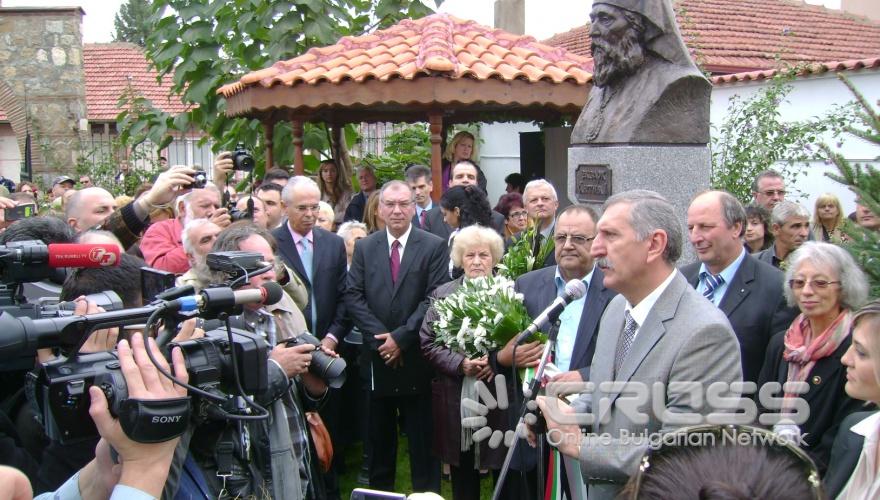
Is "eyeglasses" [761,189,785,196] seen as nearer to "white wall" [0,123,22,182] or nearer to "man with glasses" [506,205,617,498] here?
"man with glasses" [506,205,617,498]

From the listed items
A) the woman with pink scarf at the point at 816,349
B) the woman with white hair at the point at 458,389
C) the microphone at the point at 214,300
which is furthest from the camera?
the woman with white hair at the point at 458,389

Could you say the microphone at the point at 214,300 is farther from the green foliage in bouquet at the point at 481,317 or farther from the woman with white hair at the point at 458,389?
the woman with white hair at the point at 458,389

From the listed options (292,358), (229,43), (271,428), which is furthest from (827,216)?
(229,43)

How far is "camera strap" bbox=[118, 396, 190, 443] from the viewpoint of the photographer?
1871 millimetres

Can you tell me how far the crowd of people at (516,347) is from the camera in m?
2.57

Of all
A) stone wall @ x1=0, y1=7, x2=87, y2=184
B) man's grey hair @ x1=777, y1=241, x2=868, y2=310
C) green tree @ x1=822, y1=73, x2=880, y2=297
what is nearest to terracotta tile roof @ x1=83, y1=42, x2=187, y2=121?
Result: stone wall @ x1=0, y1=7, x2=87, y2=184

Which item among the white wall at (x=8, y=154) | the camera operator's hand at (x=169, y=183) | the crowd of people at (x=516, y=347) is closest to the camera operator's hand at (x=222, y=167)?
the crowd of people at (x=516, y=347)

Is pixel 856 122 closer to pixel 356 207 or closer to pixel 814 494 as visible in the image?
pixel 356 207

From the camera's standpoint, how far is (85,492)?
215 centimetres

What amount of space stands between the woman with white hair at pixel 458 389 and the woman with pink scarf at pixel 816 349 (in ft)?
5.80

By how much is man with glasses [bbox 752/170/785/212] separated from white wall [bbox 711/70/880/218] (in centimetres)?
432

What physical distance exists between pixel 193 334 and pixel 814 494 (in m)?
1.84

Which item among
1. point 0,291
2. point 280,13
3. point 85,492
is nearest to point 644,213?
point 85,492

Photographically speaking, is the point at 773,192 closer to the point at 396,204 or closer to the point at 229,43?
the point at 396,204
